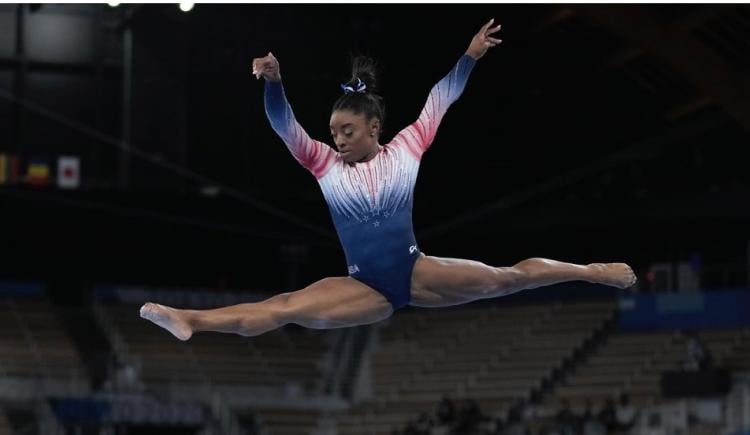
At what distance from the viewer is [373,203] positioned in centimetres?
714

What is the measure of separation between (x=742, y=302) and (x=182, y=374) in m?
10.3

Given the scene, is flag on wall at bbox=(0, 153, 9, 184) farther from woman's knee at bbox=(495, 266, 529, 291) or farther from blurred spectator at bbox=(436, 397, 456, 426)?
woman's knee at bbox=(495, 266, 529, 291)

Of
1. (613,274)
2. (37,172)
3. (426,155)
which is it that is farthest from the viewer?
(426,155)

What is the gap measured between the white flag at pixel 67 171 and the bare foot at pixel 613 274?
19.1 m

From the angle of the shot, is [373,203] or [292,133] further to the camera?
[373,203]

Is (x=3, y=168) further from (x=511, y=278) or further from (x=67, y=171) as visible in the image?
(x=511, y=278)

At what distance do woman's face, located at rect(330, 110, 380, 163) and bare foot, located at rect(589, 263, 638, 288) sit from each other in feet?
4.43

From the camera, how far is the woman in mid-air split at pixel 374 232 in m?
6.99

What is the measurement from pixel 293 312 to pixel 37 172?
1921 cm

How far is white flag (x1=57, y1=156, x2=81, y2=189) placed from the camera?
990 inches

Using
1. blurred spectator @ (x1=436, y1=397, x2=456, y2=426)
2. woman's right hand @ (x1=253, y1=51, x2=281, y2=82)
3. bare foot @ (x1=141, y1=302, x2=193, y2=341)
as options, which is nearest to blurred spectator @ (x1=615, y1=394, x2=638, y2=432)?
blurred spectator @ (x1=436, y1=397, x2=456, y2=426)

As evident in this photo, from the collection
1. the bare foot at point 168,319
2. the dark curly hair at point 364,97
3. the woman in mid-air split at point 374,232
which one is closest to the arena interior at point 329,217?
the dark curly hair at point 364,97

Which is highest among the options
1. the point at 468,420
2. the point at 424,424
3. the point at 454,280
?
the point at 454,280

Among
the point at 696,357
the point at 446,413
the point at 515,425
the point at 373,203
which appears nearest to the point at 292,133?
the point at 373,203
